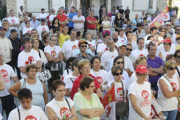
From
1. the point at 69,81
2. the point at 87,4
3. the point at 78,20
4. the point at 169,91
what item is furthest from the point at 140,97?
the point at 87,4

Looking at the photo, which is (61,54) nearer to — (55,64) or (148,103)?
(55,64)

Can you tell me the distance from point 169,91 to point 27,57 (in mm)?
3251

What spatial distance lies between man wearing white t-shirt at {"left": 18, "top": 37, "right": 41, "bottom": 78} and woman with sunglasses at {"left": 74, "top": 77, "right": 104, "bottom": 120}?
2083 millimetres

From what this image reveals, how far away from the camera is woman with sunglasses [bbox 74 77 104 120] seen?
387 centimetres

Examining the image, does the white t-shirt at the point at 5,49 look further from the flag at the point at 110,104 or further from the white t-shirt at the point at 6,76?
the flag at the point at 110,104

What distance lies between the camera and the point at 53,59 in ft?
22.8

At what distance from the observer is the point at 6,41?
6.99 meters

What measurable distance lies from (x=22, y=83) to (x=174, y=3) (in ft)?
96.2

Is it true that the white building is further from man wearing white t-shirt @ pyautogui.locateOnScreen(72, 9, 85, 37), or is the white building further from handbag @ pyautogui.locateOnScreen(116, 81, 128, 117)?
handbag @ pyautogui.locateOnScreen(116, 81, 128, 117)

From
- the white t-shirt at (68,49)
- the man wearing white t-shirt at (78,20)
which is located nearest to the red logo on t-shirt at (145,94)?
the white t-shirt at (68,49)

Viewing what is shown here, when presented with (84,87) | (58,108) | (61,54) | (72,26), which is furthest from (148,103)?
(72,26)

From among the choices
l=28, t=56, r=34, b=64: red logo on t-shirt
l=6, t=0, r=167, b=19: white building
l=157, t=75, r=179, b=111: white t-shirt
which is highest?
l=6, t=0, r=167, b=19: white building

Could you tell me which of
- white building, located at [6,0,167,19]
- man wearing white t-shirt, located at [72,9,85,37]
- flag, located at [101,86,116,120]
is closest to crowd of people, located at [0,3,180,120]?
flag, located at [101,86,116,120]

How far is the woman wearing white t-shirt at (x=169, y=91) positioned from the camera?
183 inches
